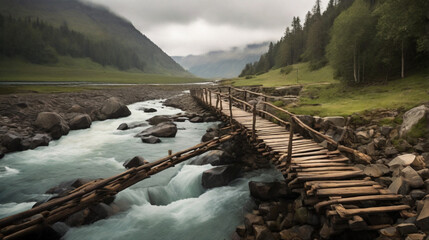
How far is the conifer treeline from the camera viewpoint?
120 m

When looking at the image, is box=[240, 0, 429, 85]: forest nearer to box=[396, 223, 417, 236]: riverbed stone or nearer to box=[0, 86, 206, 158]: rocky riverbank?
box=[396, 223, 417, 236]: riverbed stone

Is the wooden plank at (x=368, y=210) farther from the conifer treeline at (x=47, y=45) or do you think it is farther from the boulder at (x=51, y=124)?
the conifer treeline at (x=47, y=45)

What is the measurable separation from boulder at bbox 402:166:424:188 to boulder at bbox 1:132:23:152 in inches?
937

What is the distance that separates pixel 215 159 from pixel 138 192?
509 cm

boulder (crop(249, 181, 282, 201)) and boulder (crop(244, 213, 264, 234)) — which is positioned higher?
boulder (crop(249, 181, 282, 201))

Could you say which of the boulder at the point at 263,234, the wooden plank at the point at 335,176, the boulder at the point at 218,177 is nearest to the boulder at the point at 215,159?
the boulder at the point at 218,177

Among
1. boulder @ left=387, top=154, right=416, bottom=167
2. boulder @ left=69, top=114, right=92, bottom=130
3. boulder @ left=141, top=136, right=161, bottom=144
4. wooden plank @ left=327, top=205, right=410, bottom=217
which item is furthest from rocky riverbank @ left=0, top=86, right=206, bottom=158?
boulder @ left=387, top=154, right=416, bottom=167

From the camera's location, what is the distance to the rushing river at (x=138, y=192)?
8.81 metres

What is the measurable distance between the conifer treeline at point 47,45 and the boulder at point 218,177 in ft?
515

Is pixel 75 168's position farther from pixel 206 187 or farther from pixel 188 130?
pixel 188 130

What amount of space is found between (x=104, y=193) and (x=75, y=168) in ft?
27.3

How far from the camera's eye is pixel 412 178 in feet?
23.1

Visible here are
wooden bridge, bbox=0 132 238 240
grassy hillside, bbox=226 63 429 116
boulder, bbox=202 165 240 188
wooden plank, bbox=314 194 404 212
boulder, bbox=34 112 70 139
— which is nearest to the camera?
wooden plank, bbox=314 194 404 212

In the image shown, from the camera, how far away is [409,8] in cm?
2048
